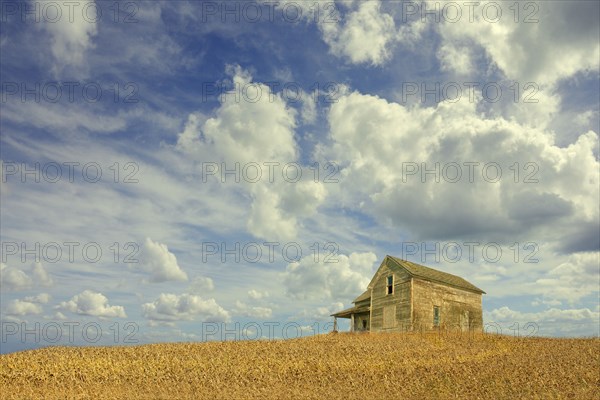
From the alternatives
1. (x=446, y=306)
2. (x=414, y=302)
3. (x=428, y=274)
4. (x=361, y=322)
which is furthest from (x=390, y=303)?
(x=361, y=322)

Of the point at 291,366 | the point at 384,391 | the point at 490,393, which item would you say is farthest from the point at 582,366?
the point at 291,366

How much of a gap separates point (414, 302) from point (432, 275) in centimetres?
383

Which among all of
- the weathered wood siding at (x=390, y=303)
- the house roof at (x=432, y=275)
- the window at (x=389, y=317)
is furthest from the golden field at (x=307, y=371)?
the house roof at (x=432, y=275)

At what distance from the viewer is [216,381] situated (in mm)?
15758

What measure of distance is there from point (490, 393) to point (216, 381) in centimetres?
909

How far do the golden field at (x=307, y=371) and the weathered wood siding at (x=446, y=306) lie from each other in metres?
9.28

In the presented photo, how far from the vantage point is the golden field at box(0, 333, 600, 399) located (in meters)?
14.1

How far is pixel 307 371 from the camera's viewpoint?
17.6 meters

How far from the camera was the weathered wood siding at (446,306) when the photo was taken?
34031mm

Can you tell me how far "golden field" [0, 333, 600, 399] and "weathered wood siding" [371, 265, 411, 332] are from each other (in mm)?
9433

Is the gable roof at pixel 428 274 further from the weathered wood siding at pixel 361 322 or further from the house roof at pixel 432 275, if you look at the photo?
the weathered wood siding at pixel 361 322

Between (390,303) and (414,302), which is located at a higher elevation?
(414,302)

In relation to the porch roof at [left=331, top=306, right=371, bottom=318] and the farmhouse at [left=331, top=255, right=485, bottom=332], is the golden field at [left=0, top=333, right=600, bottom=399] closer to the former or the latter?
the farmhouse at [left=331, top=255, right=485, bottom=332]

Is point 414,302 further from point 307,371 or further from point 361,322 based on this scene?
point 307,371
